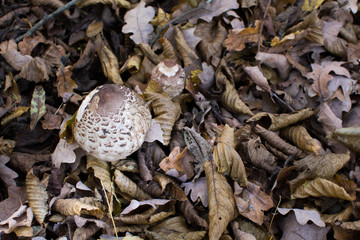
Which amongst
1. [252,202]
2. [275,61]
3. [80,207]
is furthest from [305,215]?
[80,207]

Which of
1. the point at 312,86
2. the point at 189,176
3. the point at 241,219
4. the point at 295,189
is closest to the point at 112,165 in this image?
the point at 189,176

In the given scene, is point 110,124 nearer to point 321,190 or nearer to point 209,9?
point 321,190

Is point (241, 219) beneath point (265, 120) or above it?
beneath

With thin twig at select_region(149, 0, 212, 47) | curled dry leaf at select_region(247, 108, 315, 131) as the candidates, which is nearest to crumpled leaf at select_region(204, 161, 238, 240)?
curled dry leaf at select_region(247, 108, 315, 131)

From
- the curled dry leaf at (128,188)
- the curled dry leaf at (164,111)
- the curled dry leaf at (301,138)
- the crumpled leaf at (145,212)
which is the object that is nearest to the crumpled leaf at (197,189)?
the crumpled leaf at (145,212)

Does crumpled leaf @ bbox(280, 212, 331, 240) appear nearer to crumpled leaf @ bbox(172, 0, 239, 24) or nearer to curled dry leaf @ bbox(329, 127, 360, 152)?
curled dry leaf @ bbox(329, 127, 360, 152)

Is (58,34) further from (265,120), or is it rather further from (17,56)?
(265,120)
